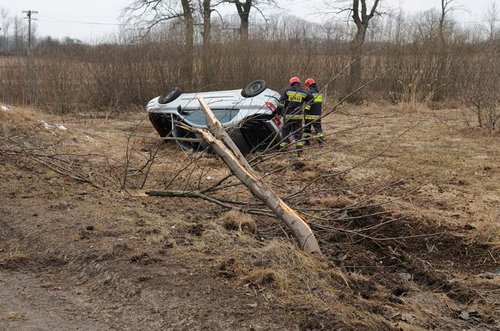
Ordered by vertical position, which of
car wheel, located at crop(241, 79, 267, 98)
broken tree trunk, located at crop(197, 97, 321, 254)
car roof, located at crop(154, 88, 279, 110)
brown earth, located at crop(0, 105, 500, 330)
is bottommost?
brown earth, located at crop(0, 105, 500, 330)

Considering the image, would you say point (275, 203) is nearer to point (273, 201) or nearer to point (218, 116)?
point (273, 201)

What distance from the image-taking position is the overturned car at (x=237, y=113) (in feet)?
28.2

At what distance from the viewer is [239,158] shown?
4750 mm

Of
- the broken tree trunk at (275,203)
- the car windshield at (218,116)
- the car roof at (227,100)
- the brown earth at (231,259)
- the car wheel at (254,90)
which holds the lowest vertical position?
the brown earth at (231,259)

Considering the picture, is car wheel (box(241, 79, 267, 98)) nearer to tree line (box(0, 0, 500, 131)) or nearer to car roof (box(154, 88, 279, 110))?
car roof (box(154, 88, 279, 110))

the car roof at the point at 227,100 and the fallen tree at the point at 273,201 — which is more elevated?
the car roof at the point at 227,100

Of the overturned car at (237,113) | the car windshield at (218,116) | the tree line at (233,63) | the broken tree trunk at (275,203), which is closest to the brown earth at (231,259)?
the broken tree trunk at (275,203)

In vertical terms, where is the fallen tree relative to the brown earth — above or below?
above

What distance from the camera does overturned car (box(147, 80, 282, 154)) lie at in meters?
8.60

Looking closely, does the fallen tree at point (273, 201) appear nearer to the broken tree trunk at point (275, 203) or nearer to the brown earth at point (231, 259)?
the broken tree trunk at point (275, 203)

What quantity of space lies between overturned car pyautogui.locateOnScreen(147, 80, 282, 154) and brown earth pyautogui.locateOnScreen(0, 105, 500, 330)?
177 cm

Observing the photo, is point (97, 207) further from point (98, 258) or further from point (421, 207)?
point (421, 207)

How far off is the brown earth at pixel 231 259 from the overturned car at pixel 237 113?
1.77 metres

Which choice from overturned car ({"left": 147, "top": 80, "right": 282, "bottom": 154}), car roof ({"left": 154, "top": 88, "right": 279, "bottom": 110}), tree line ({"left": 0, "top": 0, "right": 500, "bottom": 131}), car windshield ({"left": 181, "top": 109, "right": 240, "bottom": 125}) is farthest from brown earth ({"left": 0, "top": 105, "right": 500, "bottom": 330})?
tree line ({"left": 0, "top": 0, "right": 500, "bottom": 131})
